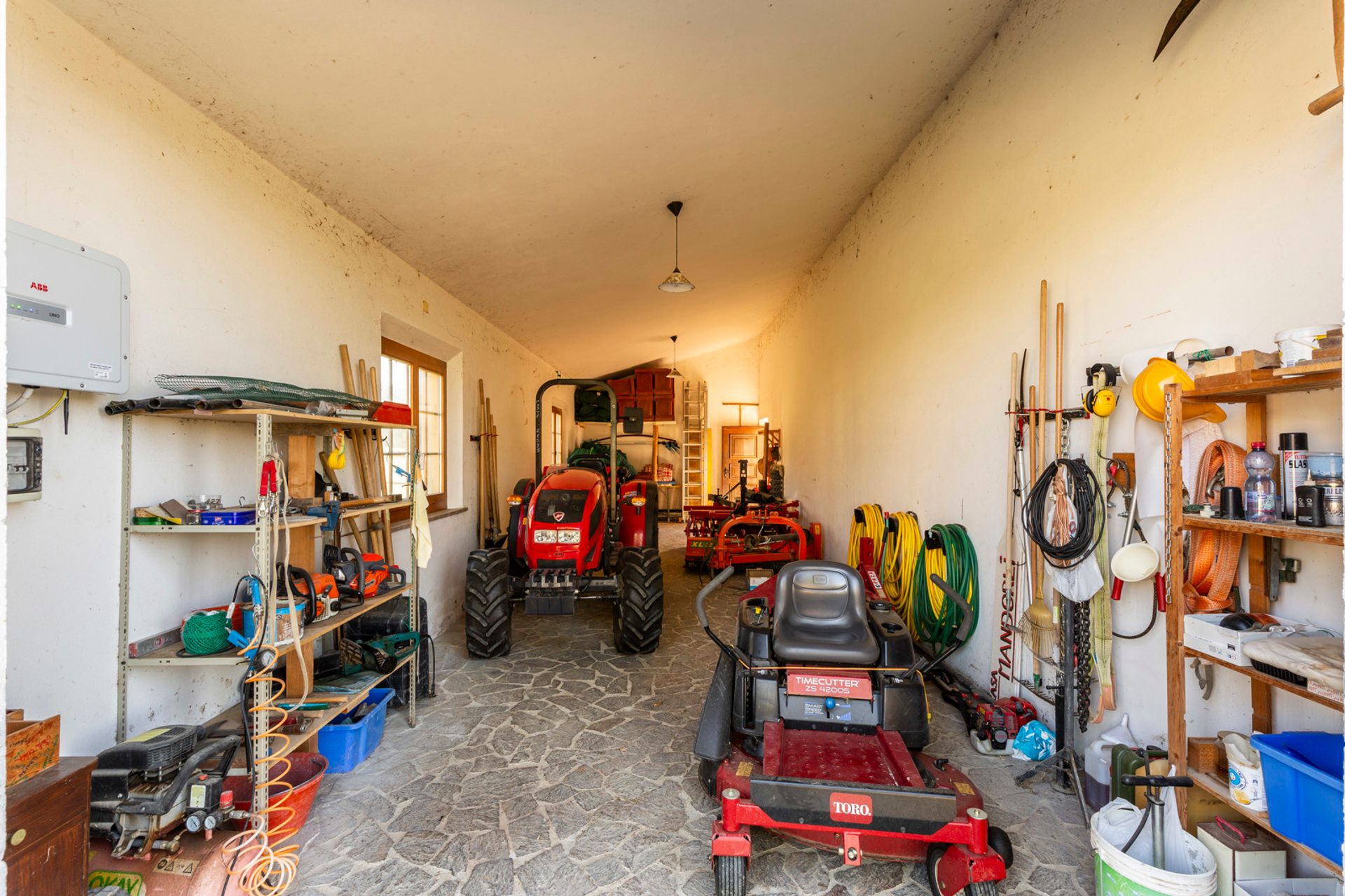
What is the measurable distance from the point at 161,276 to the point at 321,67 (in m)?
1.00

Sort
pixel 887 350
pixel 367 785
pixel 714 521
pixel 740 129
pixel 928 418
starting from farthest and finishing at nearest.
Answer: pixel 714 521 < pixel 887 350 < pixel 928 418 < pixel 740 129 < pixel 367 785

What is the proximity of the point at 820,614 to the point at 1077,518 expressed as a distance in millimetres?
1097

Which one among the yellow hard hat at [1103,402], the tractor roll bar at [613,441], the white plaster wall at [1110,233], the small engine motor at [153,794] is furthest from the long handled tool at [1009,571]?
the small engine motor at [153,794]

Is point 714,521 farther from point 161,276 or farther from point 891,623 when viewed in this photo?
point 161,276

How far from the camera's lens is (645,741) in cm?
294

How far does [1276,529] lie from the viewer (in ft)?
4.97

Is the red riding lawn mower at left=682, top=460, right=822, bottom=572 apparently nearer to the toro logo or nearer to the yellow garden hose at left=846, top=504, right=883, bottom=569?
the yellow garden hose at left=846, top=504, right=883, bottom=569

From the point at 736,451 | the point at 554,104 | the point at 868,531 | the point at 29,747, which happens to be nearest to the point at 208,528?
the point at 29,747

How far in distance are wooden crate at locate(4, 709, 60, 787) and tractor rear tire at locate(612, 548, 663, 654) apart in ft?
9.13

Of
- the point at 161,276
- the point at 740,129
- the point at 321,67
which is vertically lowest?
the point at 161,276

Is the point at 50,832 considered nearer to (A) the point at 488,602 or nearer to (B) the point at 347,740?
(B) the point at 347,740

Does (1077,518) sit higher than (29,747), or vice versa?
(1077,518)

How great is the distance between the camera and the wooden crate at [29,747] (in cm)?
150

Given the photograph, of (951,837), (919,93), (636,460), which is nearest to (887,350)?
(919,93)
